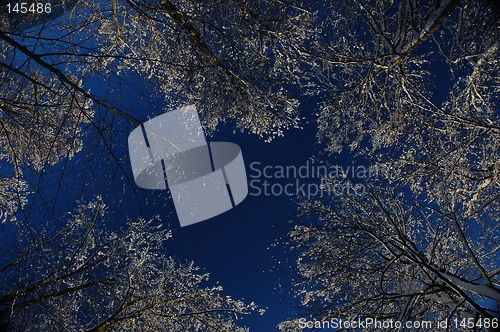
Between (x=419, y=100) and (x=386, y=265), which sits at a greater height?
(x=419, y=100)

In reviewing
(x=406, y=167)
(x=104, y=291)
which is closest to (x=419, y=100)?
(x=406, y=167)

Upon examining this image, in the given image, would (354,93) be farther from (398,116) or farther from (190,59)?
(190,59)

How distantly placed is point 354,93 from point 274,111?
1.44m

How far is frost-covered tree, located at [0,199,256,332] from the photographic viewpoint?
3.87m

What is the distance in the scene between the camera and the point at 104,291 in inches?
161

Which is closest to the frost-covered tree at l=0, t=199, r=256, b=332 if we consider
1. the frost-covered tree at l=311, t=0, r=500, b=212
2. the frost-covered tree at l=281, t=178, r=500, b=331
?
the frost-covered tree at l=281, t=178, r=500, b=331

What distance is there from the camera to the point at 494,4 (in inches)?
89.6

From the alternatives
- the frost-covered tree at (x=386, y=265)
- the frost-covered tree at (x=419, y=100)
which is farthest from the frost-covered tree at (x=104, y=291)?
the frost-covered tree at (x=419, y=100)

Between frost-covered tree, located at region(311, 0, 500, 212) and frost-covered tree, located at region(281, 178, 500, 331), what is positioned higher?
frost-covered tree, located at region(311, 0, 500, 212)

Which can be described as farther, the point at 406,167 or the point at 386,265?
the point at 406,167

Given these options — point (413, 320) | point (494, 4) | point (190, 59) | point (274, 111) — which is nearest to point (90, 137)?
point (190, 59)

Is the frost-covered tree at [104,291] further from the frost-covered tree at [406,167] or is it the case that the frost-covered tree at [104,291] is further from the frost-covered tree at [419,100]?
the frost-covered tree at [419,100]

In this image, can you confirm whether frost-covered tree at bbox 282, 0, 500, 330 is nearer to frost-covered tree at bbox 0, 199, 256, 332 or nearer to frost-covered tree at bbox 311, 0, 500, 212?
frost-covered tree at bbox 311, 0, 500, 212

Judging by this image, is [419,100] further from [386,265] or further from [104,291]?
[104,291]
